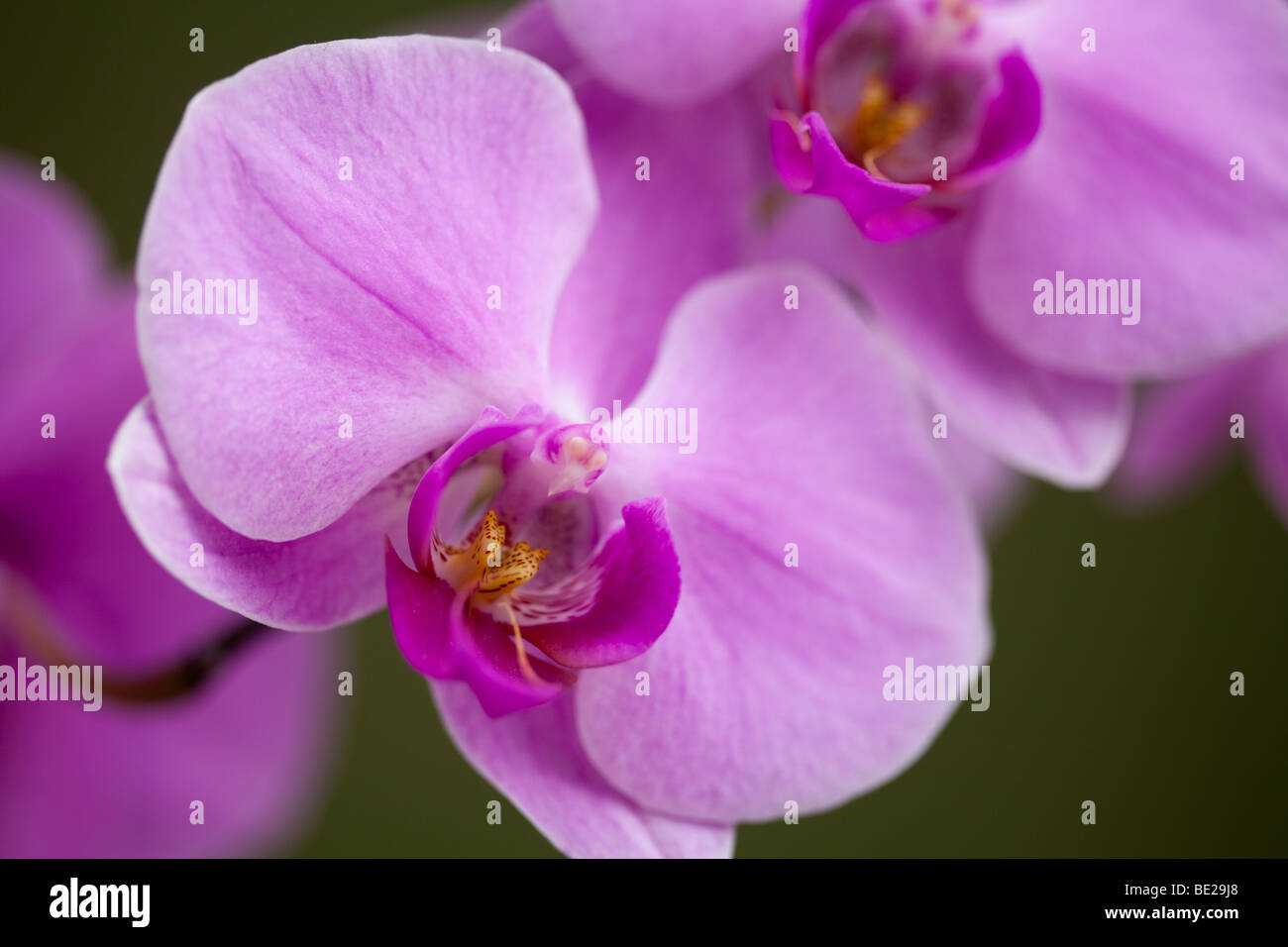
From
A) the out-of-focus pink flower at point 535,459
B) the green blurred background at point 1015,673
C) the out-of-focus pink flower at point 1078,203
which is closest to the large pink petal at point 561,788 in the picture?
the out-of-focus pink flower at point 535,459

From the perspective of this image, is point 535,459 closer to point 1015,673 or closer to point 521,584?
point 521,584

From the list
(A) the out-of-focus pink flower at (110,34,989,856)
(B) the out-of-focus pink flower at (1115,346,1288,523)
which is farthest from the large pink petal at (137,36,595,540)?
(B) the out-of-focus pink flower at (1115,346,1288,523)

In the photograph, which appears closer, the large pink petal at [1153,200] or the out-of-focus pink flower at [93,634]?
the large pink petal at [1153,200]

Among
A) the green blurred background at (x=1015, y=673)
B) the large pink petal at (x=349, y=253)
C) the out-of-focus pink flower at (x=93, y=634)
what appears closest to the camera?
the large pink petal at (x=349, y=253)

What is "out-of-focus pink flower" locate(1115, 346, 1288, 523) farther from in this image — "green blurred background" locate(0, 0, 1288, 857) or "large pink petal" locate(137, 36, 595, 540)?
"green blurred background" locate(0, 0, 1288, 857)

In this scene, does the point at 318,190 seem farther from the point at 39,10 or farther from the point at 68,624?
the point at 39,10

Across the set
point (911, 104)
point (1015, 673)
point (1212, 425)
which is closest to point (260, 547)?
point (911, 104)

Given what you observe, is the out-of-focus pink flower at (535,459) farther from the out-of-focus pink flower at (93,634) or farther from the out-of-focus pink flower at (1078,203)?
the out-of-focus pink flower at (93,634)
